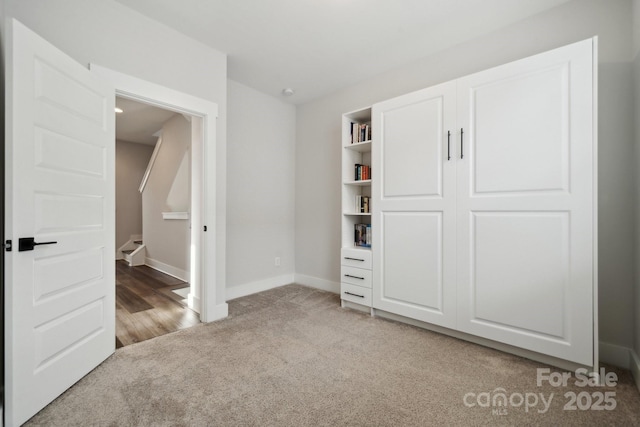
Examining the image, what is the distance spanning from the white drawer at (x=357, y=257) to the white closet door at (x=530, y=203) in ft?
2.83

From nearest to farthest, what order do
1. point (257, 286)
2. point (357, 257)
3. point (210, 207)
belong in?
1. point (210, 207)
2. point (357, 257)
3. point (257, 286)

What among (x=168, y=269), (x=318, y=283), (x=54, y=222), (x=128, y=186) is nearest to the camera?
(x=54, y=222)

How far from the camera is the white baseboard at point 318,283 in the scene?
3575 mm

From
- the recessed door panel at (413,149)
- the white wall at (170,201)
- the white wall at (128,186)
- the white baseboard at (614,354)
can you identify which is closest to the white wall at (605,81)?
the white baseboard at (614,354)

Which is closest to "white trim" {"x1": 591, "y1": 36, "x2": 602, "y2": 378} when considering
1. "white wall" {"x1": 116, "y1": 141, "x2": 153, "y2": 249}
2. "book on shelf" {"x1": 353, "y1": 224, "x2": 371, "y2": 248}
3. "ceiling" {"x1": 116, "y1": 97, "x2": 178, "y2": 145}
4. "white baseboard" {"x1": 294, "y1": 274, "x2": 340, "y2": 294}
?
"book on shelf" {"x1": 353, "y1": 224, "x2": 371, "y2": 248}

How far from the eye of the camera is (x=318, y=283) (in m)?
3.77

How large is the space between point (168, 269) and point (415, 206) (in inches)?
161

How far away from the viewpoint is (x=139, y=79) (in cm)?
219

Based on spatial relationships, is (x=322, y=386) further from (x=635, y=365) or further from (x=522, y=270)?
(x=635, y=365)

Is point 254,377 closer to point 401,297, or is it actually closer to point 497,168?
point 401,297

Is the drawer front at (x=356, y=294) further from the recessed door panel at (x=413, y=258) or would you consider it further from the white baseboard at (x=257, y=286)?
the white baseboard at (x=257, y=286)

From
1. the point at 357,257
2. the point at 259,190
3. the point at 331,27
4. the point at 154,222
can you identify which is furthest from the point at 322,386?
the point at 154,222

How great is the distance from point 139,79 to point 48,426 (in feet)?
7.39

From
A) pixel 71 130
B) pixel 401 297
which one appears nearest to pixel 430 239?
pixel 401 297
